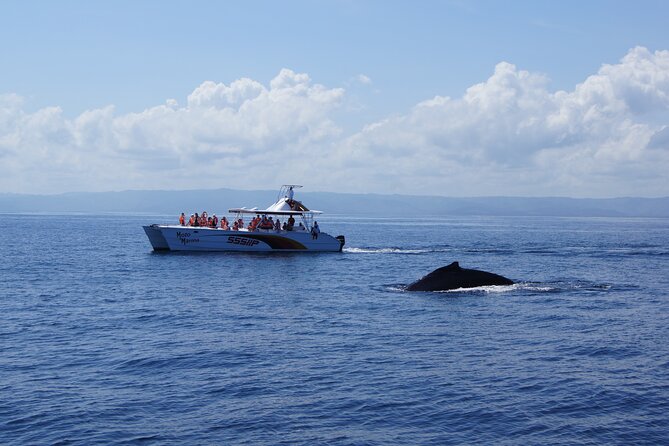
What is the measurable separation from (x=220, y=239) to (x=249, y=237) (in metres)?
2.90

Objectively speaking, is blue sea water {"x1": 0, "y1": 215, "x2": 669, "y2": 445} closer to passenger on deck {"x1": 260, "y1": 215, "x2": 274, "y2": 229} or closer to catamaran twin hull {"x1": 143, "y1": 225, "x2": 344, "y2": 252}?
catamaran twin hull {"x1": 143, "y1": 225, "x2": 344, "y2": 252}

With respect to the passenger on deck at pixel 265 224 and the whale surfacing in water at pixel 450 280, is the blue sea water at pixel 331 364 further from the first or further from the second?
the passenger on deck at pixel 265 224

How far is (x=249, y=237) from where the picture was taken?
7338cm

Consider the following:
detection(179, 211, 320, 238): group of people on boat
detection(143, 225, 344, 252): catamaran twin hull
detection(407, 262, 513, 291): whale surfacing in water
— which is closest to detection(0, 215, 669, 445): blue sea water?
detection(407, 262, 513, 291): whale surfacing in water

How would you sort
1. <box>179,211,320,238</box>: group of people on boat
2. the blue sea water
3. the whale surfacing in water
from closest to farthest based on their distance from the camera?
the blue sea water < the whale surfacing in water < <box>179,211,320,238</box>: group of people on boat

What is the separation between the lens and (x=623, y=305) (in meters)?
38.6

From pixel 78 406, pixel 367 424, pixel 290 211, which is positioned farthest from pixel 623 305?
pixel 290 211

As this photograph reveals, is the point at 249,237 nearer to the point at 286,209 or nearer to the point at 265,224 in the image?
the point at 265,224

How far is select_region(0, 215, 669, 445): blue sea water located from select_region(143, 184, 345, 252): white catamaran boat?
24211 mm

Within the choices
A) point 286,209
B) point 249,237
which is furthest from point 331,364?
point 286,209

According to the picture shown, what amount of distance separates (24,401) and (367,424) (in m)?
9.21

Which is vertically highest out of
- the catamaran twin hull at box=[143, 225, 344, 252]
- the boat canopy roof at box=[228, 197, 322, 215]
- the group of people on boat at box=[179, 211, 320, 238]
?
the boat canopy roof at box=[228, 197, 322, 215]

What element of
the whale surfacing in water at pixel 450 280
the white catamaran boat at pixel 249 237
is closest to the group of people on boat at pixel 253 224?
the white catamaran boat at pixel 249 237

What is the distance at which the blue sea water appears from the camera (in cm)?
1752
